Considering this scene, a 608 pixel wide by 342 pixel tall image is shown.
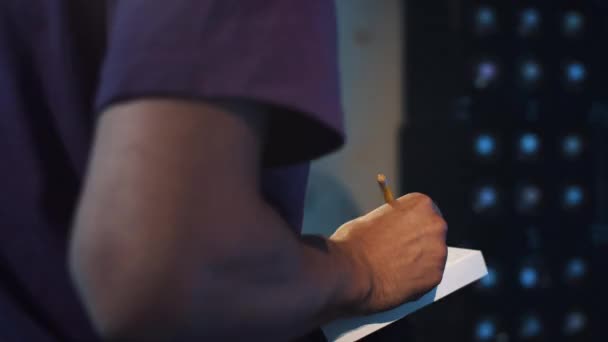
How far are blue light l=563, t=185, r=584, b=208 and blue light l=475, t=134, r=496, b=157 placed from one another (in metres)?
0.30

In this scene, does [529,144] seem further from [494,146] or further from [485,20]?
[485,20]

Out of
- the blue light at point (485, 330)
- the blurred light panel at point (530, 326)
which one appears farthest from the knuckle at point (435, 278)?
the blurred light panel at point (530, 326)

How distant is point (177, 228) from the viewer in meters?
0.24

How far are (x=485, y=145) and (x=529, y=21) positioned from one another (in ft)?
1.32

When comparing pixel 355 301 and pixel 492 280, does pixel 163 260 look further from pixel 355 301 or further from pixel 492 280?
pixel 492 280

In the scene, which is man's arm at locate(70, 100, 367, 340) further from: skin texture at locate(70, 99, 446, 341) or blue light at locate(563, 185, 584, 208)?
blue light at locate(563, 185, 584, 208)

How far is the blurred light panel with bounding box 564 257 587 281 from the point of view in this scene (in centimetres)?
151

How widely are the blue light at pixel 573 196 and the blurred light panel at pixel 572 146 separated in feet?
0.33

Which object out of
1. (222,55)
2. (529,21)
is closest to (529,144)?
(529,21)

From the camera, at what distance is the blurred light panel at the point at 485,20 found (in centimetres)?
139

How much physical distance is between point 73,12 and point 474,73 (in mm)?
1286

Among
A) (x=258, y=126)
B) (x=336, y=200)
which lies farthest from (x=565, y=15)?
(x=258, y=126)

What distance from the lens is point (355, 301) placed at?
0.40 metres

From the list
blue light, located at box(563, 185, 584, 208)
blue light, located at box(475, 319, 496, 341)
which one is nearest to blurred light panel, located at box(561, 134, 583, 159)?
blue light, located at box(563, 185, 584, 208)
